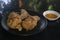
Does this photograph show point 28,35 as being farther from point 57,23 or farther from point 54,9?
point 54,9

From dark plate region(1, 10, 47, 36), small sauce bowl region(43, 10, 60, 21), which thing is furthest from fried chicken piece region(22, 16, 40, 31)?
small sauce bowl region(43, 10, 60, 21)

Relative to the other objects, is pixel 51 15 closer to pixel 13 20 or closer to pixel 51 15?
pixel 51 15

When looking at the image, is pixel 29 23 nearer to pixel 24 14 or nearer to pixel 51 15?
pixel 24 14

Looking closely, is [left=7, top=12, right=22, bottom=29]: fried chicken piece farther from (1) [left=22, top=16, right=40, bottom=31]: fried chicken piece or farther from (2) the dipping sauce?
(2) the dipping sauce

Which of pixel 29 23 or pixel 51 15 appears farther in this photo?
pixel 51 15

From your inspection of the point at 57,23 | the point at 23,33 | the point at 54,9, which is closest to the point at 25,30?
the point at 23,33

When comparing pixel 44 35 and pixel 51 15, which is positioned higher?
pixel 51 15

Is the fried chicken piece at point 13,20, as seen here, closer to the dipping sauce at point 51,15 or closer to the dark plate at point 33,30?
the dark plate at point 33,30

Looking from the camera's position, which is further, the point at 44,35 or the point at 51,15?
the point at 51,15

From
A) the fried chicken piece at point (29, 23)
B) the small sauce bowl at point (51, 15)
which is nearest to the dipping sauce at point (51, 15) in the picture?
the small sauce bowl at point (51, 15)

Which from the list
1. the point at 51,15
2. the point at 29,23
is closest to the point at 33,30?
the point at 29,23

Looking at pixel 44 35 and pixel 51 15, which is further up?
pixel 51 15
